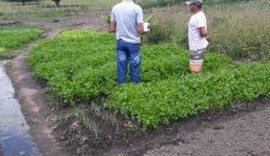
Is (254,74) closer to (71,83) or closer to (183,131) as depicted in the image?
(183,131)

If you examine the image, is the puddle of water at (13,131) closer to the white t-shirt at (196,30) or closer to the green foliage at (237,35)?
the white t-shirt at (196,30)

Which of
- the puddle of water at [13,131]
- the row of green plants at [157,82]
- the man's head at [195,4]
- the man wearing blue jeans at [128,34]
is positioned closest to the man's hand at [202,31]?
the man's head at [195,4]

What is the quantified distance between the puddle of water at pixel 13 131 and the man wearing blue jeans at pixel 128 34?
6.49 feet

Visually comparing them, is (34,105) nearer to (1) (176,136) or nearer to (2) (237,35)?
(1) (176,136)

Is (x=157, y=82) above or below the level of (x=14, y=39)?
above

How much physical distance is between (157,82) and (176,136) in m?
1.76

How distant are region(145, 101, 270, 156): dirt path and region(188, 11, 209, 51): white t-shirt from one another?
6.00 feet

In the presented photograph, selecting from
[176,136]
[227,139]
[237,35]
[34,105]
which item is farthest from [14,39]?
[227,139]

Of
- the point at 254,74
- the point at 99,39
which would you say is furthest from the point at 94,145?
the point at 99,39

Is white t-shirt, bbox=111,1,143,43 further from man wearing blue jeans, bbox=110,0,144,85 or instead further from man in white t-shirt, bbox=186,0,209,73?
man in white t-shirt, bbox=186,0,209,73

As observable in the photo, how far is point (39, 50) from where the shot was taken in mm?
15438

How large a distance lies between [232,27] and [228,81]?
460cm

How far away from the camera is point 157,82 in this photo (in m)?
9.24

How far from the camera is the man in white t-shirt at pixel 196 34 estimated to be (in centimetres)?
932
